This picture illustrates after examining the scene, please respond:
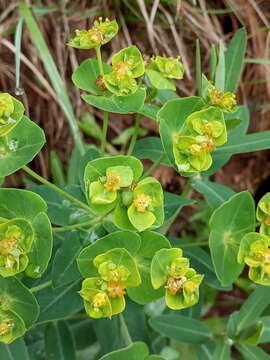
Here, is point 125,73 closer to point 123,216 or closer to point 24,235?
point 123,216

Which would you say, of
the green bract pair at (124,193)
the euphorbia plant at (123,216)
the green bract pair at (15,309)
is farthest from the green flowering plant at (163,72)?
the green bract pair at (15,309)

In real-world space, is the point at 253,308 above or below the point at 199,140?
below

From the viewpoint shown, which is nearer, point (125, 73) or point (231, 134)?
point (125, 73)

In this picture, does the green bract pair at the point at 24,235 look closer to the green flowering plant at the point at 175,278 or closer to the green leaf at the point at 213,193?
the green flowering plant at the point at 175,278

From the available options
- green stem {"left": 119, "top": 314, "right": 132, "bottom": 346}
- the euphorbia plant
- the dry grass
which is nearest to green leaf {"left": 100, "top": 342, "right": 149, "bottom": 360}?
the euphorbia plant

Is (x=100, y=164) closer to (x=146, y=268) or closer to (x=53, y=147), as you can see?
(x=146, y=268)

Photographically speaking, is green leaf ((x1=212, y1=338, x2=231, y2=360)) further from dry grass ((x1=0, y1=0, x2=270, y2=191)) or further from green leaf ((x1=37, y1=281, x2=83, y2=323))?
dry grass ((x1=0, y1=0, x2=270, y2=191))

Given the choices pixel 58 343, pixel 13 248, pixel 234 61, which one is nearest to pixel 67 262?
pixel 13 248
